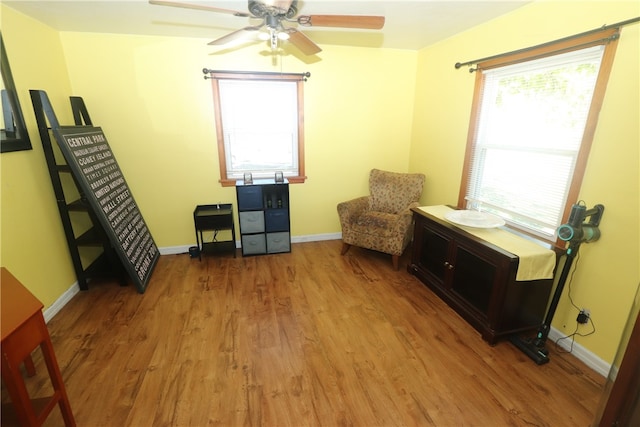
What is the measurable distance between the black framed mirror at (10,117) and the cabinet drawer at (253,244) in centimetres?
199

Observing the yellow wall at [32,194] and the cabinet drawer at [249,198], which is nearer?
the yellow wall at [32,194]

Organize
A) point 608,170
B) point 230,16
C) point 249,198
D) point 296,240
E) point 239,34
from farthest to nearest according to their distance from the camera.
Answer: point 296,240, point 249,198, point 230,16, point 239,34, point 608,170

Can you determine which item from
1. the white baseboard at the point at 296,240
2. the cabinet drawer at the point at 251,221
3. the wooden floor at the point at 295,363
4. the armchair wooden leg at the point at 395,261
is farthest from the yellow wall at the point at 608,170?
the cabinet drawer at the point at 251,221

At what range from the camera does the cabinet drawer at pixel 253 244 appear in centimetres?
342

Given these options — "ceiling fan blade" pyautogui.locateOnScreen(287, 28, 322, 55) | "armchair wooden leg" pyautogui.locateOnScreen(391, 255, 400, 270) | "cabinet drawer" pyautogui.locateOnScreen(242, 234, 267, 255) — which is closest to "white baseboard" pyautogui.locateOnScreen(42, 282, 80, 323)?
"cabinet drawer" pyautogui.locateOnScreen(242, 234, 267, 255)

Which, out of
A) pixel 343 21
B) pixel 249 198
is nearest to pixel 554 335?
pixel 343 21

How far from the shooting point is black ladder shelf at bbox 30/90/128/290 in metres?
2.26

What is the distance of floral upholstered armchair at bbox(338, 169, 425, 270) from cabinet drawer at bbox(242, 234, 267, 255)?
966 millimetres

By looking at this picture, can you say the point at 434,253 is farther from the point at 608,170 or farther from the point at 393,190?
the point at 608,170

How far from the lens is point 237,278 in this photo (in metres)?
2.98

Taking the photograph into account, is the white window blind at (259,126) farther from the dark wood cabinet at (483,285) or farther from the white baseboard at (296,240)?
the dark wood cabinet at (483,285)

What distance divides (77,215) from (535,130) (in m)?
4.11

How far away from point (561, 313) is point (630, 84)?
4.94ft

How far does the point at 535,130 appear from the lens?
2244 millimetres
